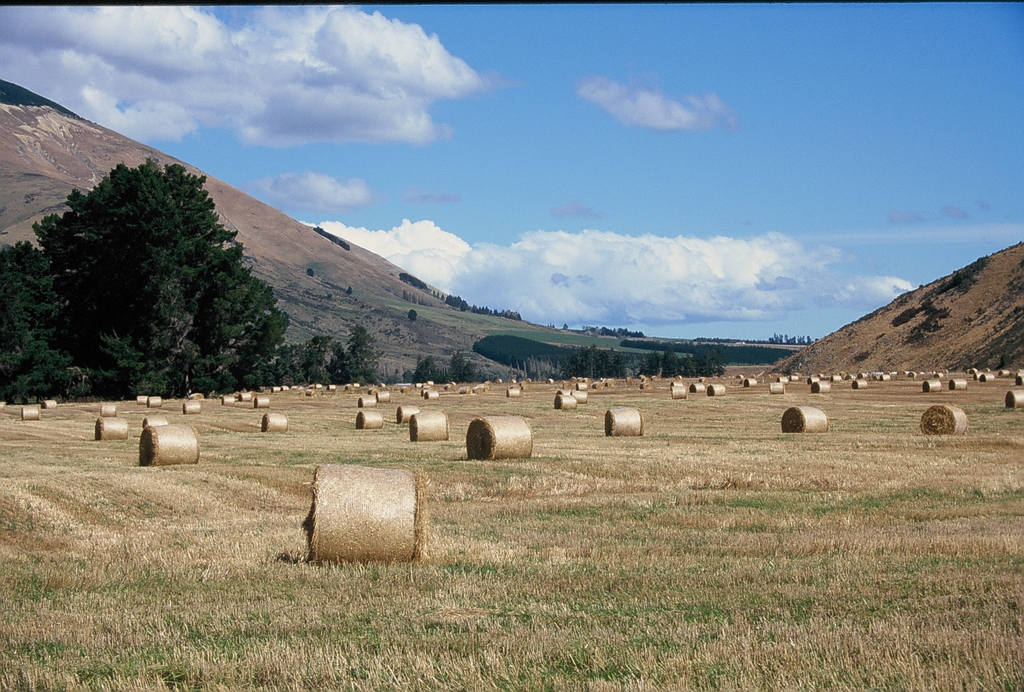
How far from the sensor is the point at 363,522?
41.1ft

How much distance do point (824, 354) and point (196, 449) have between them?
11396cm

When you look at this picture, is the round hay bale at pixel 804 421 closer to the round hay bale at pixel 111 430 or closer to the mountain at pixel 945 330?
the round hay bale at pixel 111 430

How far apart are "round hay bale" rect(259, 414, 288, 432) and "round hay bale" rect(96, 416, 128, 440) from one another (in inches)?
246

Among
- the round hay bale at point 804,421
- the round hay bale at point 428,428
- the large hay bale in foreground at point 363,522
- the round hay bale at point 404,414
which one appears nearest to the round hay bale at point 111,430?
the round hay bale at point 428,428

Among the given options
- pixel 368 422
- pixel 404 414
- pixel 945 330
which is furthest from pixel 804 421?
pixel 945 330

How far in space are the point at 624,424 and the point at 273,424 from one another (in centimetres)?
1417

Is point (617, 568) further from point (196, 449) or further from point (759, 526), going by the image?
point (196, 449)

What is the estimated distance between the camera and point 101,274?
71.9 metres

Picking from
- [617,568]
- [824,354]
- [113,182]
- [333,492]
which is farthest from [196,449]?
[824,354]

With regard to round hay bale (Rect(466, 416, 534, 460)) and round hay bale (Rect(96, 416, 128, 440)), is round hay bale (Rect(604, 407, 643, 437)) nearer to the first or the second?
round hay bale (Rect(466, 416, 534, 460))

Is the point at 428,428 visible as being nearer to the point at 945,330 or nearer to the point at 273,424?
the point at 273,424

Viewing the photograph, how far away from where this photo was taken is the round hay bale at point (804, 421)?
3198 cm

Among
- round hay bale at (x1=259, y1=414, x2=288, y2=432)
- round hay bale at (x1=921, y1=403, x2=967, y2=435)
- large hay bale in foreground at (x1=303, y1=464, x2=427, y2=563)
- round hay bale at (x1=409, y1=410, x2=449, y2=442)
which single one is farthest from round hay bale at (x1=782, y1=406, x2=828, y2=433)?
large hay bale in foreground at (x1=303, y1=464, x2=427, y2=563)

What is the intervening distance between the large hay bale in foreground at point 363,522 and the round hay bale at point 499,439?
11934 millimetres
